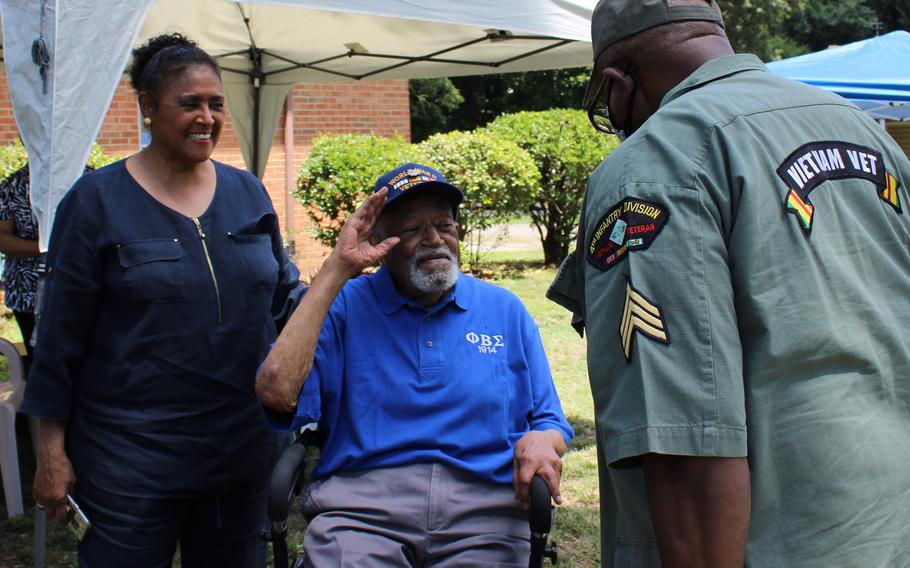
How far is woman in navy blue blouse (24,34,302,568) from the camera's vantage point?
2418 mm

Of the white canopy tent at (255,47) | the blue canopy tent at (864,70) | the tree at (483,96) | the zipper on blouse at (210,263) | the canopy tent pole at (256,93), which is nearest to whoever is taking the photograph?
the zipper on blouse at (210,263)

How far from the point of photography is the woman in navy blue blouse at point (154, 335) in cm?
242

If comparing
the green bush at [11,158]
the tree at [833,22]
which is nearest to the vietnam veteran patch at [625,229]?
the green bush at [11,158]

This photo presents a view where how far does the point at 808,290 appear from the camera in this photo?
124 centimetres

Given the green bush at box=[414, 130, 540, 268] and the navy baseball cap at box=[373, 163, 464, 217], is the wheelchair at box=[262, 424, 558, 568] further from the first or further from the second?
the green bush at box=[414, 130, 540, 268]

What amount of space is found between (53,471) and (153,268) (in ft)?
2.08

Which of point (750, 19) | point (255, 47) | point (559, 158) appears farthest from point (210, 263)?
point (750, 19)

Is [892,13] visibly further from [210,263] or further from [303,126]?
[210,263]

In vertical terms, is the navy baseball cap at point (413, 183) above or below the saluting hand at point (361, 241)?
above

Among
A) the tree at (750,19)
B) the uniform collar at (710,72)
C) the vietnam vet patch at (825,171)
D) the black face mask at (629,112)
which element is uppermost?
the tree at (750,19)

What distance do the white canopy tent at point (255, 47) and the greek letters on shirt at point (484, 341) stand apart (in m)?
1.43

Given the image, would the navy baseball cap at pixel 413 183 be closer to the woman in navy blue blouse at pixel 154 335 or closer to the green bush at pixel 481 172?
the woman in navy blue blouse at pixel 154 335

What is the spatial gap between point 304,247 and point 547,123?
12.0ft

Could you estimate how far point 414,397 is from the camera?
2.58m
